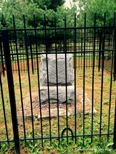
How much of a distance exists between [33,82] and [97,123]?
4.37 m

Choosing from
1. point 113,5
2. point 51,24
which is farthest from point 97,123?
point 51,24

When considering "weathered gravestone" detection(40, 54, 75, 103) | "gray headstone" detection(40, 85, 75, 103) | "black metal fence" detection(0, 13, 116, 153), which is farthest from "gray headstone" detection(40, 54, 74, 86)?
"black metal fence" detection(0, 13, 116, 153)

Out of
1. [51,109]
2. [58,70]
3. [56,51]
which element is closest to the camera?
[56,51]

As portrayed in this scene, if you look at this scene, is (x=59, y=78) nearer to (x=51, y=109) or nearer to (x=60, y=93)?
(x=60, y=93)

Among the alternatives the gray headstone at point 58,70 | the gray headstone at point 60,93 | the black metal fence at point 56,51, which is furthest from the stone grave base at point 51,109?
the gray headstone at point 58,70

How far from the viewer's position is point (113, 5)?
8531 mm

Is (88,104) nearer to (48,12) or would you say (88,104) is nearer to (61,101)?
(61,101)

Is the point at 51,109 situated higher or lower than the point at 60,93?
lower

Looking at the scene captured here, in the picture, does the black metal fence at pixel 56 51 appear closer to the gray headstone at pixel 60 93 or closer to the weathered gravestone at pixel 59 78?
the weathered gravestone at pixel 59 78

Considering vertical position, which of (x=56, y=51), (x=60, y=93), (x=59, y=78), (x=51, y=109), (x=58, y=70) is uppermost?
(x=56, y=51)

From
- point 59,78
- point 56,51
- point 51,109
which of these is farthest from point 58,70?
point 56,51

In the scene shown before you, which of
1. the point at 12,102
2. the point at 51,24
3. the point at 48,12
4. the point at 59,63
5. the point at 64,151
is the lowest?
the point at 64,151

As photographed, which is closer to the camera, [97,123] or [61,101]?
[97,123]

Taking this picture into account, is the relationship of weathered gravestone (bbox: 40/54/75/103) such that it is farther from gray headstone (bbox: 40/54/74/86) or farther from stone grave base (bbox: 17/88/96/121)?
stone grave base (bbox: 17/88/96/121)
